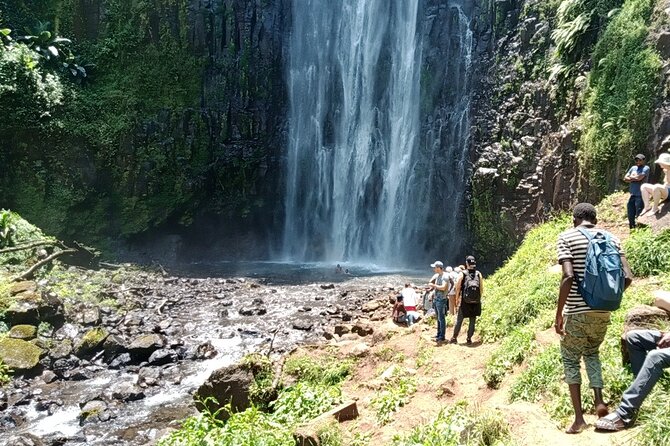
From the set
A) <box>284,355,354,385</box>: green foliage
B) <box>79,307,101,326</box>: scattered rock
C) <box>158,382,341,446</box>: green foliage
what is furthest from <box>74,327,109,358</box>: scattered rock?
<box>158,382,341,446</box>: green foliage

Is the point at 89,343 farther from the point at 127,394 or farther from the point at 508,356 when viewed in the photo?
the point at 508,356

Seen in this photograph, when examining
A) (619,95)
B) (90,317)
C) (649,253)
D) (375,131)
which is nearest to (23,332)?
(90,317)

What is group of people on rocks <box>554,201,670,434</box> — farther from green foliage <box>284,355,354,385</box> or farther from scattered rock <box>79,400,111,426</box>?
scattered rock <box>79,400,111,426</box>

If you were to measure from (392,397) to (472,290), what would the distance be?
8.38ft

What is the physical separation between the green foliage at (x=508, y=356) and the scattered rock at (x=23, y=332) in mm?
11128

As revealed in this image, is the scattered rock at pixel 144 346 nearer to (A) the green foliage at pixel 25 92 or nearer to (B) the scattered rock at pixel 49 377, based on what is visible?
(B) the scattered rock at pixel 49 377

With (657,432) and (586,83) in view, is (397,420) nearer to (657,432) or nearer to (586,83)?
(657,432)

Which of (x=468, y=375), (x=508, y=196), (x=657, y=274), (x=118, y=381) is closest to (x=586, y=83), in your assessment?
(x=508, y=196)

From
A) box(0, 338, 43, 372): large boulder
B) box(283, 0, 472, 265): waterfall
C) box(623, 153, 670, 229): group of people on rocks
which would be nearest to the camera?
box(623, 153, 670, 229): group of people on rocks

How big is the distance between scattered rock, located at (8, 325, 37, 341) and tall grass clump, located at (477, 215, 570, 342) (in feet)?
35.6

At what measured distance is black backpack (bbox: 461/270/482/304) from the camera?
29.2 feet

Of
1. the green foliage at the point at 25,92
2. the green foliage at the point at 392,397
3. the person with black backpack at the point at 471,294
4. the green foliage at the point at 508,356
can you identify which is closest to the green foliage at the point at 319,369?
the green foliage at the point at 392,397

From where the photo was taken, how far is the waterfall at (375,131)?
26016mm

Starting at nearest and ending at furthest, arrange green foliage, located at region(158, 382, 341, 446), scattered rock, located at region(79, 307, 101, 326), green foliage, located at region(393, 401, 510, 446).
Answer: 1. green foliage, located at region(393, 401, 510, 446)
2. green foliage, located at region(158, 382, 341, 446)
3. scattered rock, located at region(79, 307, 101, 326)
